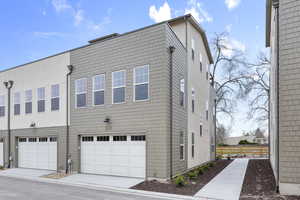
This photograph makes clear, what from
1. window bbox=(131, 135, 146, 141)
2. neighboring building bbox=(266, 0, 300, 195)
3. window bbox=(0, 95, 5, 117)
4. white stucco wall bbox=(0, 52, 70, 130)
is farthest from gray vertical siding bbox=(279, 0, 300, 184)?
window bbox=(0, 95, 5, 117)

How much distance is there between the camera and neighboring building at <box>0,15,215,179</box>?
38.3 feet

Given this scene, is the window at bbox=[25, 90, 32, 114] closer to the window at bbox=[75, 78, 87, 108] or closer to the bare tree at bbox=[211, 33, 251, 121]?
the window at bbox=[75, 78, 87, 108]

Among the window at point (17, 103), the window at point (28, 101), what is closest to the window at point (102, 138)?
the window at point (28, 101)

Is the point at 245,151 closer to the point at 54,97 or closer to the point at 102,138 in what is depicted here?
the point at 102,138

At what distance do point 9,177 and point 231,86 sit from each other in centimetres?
2717

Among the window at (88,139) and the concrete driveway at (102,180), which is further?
the window at (88,139)

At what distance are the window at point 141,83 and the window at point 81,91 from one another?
3356 mm

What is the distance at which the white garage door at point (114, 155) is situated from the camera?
1201cm

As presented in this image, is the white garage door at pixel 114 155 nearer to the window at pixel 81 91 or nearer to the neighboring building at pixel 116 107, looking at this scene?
the neighboring building at pixel 116 107

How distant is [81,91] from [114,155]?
13.3 ft

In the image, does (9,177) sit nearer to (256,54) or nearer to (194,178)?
(194,178)

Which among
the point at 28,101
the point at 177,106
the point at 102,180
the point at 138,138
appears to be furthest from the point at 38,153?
the point at 177,106

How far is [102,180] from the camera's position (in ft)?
38.7

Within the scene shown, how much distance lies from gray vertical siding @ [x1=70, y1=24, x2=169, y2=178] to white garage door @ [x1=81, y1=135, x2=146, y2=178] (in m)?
0.37
